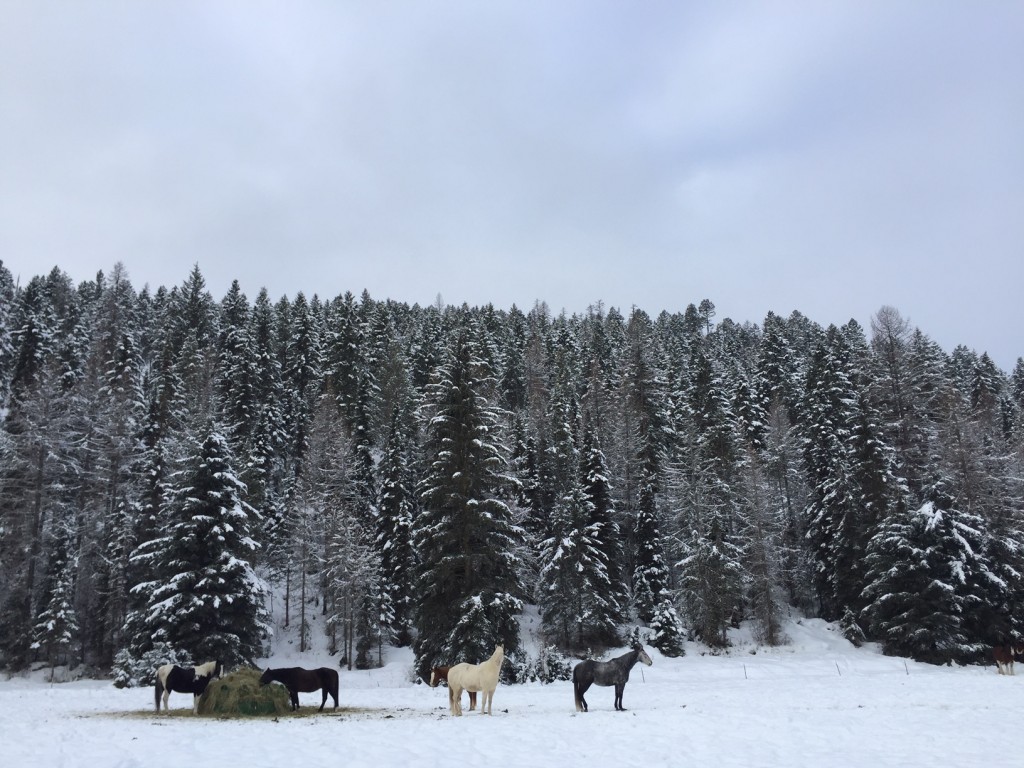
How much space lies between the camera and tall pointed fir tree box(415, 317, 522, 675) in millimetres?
29000

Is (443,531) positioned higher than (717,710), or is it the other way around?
(443,531)

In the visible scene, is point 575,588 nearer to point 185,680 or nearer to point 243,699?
point 185,680

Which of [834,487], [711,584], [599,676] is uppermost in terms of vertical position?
[834,487]

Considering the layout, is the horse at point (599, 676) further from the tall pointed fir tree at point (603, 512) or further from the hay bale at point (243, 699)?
the tall pointed fir tree at point (603, 512)

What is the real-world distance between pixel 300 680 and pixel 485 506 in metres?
14.4

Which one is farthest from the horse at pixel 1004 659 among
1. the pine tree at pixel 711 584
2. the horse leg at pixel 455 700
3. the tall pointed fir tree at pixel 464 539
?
the horse leg at pixel 455 700

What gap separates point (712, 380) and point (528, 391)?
27.4 meters

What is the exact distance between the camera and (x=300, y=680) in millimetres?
17453

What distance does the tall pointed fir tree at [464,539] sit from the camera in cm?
2900

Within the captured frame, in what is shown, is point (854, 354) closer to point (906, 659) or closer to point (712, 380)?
point (712, 380)

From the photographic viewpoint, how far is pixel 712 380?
222 feet

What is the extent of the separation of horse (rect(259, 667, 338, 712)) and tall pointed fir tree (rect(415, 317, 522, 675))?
439 inches

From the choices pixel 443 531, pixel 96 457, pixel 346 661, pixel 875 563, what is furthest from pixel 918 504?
pixel 96 457

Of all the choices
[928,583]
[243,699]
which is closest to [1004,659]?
[928,583]
